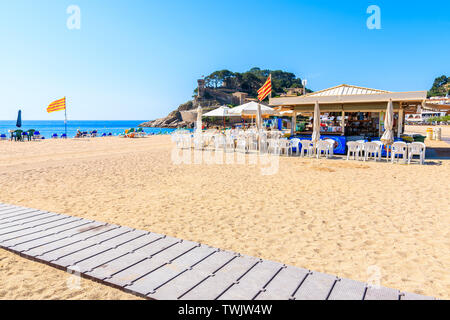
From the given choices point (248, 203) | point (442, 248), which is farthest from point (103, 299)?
point (442, 248)

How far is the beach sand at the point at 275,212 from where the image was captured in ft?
8.71

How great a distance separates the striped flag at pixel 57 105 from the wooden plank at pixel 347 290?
25.6 meters

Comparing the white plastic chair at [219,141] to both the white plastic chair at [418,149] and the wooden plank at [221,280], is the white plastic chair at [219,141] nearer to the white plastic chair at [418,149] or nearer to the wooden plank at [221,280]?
the white plastic chair at [418,149]

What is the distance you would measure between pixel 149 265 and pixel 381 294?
76.9 inches

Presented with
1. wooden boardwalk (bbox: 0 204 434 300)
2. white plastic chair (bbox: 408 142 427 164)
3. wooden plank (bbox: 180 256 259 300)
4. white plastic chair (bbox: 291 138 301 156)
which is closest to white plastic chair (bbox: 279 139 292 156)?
white plastic chair (bbox: 291 138 301 156)

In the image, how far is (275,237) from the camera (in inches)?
137

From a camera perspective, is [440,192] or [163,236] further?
[440,192]

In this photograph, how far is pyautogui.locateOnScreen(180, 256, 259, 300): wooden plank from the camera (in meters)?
2.17

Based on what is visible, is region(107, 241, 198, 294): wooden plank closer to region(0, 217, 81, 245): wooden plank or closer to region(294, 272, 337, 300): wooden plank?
region(294, 272, 337, 300): wooden plank

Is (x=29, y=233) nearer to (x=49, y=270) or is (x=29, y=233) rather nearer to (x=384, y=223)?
(x=49, y=270)

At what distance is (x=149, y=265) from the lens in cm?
261

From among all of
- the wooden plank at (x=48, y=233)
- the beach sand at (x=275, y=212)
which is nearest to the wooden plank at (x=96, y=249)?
the beach sand at (x=275, y=212)

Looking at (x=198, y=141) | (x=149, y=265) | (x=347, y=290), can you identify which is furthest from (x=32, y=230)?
(x=198, y=141)
